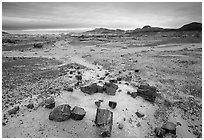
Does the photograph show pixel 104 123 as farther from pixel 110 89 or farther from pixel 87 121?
pixel 110 89

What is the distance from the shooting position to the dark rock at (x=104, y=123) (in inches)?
284

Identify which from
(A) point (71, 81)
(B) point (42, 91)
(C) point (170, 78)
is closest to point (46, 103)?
(B) point (42, 91)

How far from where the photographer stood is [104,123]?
753cm

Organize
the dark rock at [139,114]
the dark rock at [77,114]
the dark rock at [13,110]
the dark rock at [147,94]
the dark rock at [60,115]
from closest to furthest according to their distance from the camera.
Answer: the dark rock at [60,115] → the dark rock at [77,114] → the dark rock at [13,110] → the dark rock at [139,114] → the dark rock at [147,94]

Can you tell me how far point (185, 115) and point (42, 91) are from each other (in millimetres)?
10274

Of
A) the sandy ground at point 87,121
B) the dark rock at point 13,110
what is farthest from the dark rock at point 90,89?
the dark rock at point 13,110

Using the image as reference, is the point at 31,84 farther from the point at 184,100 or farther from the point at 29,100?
the point at 184,100

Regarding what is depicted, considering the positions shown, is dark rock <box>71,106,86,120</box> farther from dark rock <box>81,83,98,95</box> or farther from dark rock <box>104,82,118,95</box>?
dark rock <box>104,82,118,95</box>

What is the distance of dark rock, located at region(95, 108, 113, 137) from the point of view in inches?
284

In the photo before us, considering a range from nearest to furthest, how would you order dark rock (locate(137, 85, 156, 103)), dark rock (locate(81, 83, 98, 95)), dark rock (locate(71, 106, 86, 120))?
1. dark rock (locate(71, 106, 86, 120))
2. dark rock (locate(81, 83, 98, 95))
3. dark rock (locate(137, 85, 156, 103))

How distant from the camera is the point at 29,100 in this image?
954cm

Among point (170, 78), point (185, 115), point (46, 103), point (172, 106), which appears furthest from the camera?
point (170, 78)

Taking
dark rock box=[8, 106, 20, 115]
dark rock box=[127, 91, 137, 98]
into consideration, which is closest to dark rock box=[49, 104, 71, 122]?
dark rock box=[8, 106, 20, 115]

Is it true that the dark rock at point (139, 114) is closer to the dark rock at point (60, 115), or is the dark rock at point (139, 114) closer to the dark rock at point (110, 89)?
the dark rock at point (110, 89)
